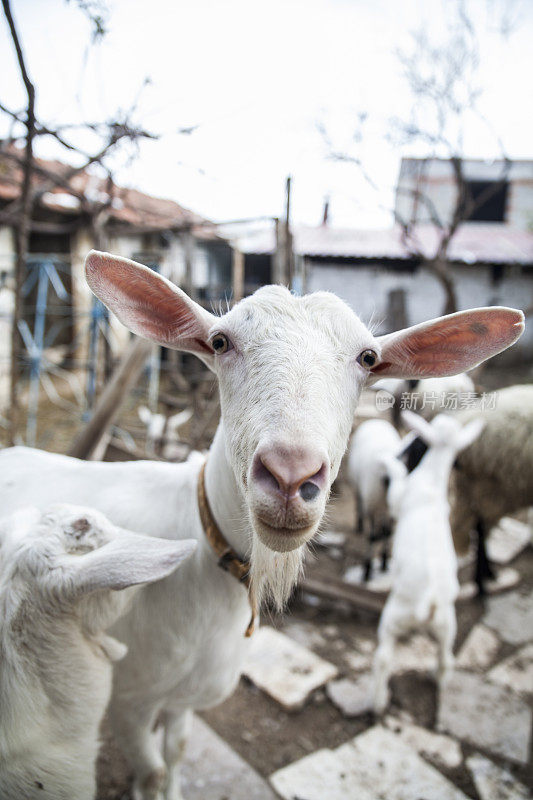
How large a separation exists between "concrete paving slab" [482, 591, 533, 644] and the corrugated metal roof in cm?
1068

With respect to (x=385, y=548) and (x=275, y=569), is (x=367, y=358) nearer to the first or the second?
(x=275, y=569)

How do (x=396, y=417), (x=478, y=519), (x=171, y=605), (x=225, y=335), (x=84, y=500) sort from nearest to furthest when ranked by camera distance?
(x=225, y=335) < (x=171, y=605) < (x=84, y=500) < (x=478, y=519) < (x=396, y=417)

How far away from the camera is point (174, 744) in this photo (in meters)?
2.21

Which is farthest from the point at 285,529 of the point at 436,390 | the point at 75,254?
the point at 75,254

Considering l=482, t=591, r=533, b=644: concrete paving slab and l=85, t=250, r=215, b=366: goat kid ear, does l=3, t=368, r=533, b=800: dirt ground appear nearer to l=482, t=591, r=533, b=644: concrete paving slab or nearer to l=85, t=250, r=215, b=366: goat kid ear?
l=482, t=591, r=533, b=644: concrete paving slab

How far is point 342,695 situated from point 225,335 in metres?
2.78

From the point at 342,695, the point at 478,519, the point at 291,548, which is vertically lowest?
the point at 342,695

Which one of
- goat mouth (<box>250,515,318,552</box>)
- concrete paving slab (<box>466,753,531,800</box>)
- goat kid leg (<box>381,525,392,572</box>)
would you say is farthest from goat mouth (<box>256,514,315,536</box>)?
goat kid leg (<box>381,525,392,572</box>)

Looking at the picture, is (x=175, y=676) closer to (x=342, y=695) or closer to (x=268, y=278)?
(x=342, y=695)

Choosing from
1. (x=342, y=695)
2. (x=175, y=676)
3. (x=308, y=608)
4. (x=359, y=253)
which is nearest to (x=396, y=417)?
(x=308, y=608)

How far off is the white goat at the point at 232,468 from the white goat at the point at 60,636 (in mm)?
302

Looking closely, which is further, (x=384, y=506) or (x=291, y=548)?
(x=384, y=506)

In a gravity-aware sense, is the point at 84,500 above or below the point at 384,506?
above

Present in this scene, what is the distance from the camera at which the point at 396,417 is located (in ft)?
21.8
